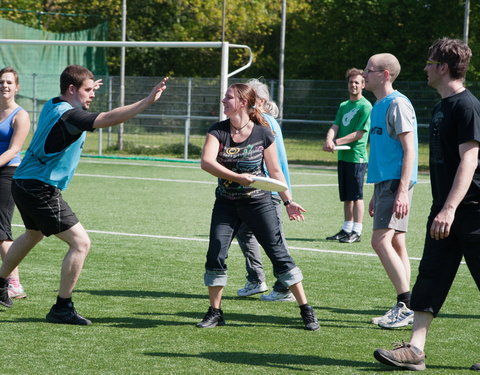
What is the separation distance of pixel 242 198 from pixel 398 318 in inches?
57.2

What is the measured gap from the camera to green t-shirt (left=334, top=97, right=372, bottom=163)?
1045 centimetres

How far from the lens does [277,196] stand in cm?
714

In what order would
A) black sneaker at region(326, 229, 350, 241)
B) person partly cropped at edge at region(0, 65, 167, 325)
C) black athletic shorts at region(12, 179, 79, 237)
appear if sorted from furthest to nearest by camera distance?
black sneaker at region(326, 229, 350, 241) < black athletic shorts at region(12, 179, 79, 237) < person partly cropped at edge at region(0, 65, 167, 325)

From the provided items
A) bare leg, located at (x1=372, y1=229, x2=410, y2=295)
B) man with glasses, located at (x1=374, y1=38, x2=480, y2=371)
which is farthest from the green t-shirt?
man with glasses, located at (x1=374, y1=38, x2=480, y2=371)

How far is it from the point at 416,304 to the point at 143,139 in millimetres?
22521

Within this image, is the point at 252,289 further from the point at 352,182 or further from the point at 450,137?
the point at 352,182

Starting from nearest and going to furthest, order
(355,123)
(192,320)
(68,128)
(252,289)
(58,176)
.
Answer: (68,128)
(58,176)
(192,320)
(252,289)
(355,123)

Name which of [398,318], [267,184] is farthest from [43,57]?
[267,184]

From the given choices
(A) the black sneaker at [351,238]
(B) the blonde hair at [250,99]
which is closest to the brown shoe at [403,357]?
(B) the blonde hair at [250,99]

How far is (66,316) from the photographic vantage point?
6109 mm

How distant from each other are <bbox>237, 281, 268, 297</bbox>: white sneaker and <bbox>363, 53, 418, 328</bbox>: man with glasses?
51.4 inches

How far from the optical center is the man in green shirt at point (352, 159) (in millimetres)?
10453

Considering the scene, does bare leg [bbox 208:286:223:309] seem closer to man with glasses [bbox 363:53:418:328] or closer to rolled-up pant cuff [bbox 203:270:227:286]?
rolled-up pant cuff [bbox 203:270:227:286]

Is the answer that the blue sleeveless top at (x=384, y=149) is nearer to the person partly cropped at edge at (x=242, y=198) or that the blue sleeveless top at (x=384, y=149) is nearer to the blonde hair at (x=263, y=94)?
the person partly cropped at edge at (x=242, y=198)
